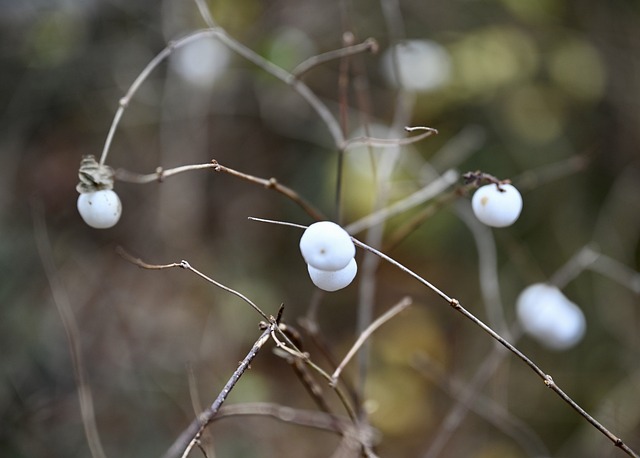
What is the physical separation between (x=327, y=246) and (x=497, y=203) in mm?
215

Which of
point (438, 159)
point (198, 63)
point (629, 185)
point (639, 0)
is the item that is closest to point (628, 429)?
point (629, 185)

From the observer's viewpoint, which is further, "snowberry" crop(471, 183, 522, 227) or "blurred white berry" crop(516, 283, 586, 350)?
"blurred white berry" crop(516, 283, 586, 350)

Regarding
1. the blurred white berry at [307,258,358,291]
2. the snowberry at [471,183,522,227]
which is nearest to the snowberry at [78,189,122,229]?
the blurred white berry at [307,258,358,291]

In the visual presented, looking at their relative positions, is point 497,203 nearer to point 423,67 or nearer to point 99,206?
point 99,206

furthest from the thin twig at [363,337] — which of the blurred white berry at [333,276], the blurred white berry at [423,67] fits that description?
the blurred white berry at [423,67]

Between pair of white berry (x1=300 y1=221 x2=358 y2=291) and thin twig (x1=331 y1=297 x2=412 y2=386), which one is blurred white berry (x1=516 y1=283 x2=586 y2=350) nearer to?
thin twig (x1=331 y1=297 x2=412 y2=386)

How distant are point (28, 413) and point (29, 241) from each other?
0.45m

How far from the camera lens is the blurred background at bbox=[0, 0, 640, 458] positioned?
1484 millimetres

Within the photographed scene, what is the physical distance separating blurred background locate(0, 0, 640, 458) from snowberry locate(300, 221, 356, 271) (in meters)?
0.85

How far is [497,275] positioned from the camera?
1.63m

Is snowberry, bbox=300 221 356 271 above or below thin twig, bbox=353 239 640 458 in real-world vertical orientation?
above

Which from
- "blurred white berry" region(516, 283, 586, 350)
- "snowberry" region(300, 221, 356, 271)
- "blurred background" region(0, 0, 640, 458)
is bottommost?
"snowberry" region(300, 221, 356, 271)

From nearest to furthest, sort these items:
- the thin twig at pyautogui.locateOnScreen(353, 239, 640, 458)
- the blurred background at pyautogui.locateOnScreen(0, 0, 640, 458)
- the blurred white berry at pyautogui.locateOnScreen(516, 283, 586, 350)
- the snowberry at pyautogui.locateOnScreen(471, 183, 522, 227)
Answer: the thin twig at pyautogui.locateOnScreen(353, 239, 640, 458), the snowberry at pyautogui.locateOnScreen(471, 183, 522, 227), the blurred white berry at pyautogui.locateOnScreen(516, 283, 586, 350), the blurred background at pyautogui.locateOnScreen(0, 0, 640, 458)

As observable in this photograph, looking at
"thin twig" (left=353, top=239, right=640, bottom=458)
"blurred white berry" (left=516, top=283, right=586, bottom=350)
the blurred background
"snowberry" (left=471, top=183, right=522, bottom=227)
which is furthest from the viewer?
the blurred background
